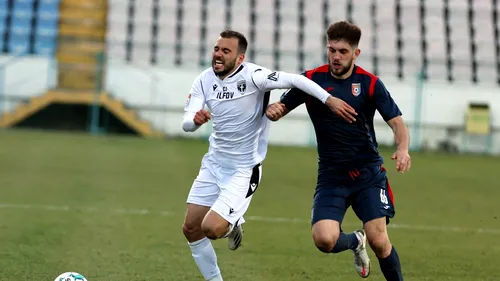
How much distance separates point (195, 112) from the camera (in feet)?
21.9

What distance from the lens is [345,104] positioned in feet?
20.9

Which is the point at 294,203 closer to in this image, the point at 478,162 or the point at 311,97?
the point at 311,97

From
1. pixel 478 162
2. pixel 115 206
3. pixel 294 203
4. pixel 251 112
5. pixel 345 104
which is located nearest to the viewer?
pixel 345 104

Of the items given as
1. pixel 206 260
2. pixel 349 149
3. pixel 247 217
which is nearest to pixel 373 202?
pixel 349 149

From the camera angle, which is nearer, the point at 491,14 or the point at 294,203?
the point at 294,203

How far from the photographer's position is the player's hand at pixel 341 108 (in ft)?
20.8

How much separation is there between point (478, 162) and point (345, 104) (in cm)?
1678

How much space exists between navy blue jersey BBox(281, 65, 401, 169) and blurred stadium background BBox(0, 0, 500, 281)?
134 cm

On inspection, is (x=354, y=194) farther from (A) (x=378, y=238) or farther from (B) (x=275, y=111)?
(B) (x=275, y=111)

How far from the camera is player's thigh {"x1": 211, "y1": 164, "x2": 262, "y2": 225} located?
21.9 feet

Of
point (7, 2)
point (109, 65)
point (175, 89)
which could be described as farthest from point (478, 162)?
point (7, 2)

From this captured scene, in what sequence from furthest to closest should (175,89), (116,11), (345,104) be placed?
(116,11) < (175,89) < (345,104)

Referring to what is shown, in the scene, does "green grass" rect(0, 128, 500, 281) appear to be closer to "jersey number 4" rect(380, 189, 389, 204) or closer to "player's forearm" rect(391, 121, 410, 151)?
"jersey number 4" rect(380, 189, 389, 204)

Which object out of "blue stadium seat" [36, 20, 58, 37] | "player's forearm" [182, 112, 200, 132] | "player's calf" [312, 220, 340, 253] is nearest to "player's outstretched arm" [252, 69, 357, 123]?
"player's forearm" [182, 112, 200, 132]
